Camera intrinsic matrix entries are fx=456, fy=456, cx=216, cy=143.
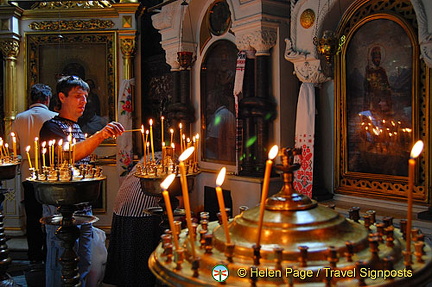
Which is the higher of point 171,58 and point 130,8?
point 130,8

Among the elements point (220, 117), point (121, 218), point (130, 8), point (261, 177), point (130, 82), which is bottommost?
point (121, 218)

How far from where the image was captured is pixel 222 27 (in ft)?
19.3

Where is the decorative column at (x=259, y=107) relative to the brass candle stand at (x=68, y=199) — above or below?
above

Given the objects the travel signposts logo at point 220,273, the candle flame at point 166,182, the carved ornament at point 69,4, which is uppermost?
the carved ornament at point 69,4

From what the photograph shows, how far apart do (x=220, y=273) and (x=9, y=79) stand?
7.01m

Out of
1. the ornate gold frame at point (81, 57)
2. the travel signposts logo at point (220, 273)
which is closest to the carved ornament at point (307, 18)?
the travel signposts logo at point (220, 273)

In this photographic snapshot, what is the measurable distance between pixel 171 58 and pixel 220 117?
1.32m

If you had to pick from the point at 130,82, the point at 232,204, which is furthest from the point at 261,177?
the point at 130,82

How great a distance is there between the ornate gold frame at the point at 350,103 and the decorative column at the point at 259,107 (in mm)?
774

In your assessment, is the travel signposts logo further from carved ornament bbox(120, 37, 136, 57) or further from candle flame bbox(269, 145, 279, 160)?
carved ornament bbox(120, 37, 136, 57)

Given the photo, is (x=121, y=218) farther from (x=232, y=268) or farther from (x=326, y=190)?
(x=232, y=268)

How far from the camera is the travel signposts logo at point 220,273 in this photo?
4.39 ft

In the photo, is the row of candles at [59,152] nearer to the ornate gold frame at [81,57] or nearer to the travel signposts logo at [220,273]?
the travel signposts logo at [220,273]

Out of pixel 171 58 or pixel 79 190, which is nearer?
pixel 79 190
